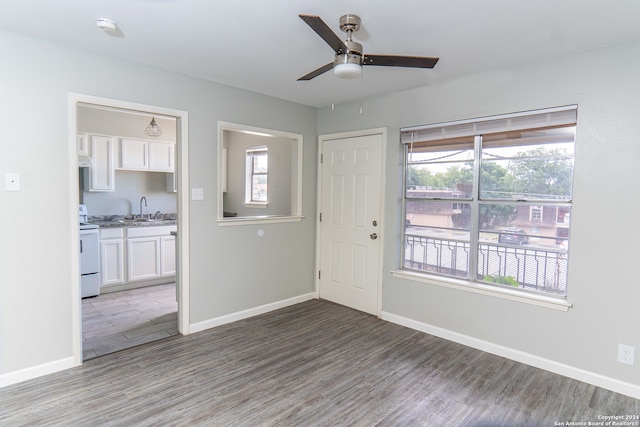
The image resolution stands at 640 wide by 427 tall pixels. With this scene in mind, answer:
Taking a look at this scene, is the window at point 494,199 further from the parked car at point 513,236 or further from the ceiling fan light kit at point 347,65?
the ceiling fan light kit at point 347,65

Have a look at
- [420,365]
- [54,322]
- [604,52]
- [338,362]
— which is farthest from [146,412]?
[604,52]

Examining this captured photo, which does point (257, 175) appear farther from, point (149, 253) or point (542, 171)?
point (542, 171)

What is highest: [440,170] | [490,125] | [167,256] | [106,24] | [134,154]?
[106,24]

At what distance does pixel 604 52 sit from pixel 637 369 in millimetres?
2224

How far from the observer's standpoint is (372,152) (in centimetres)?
395

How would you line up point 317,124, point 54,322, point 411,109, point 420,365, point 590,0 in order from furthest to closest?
point 317,124 → point 411,109 → point 420,365 → point 54,322 → point 590,0

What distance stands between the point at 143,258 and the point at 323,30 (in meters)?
4.26

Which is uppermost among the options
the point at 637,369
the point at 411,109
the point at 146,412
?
the point at 411,109

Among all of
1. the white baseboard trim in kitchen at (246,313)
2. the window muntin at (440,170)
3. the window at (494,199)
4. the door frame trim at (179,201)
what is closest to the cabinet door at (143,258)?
the door frame trim at (179,201)

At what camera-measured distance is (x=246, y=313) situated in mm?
3902

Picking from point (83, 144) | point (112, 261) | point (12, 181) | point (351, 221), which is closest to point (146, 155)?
point (83, 144)

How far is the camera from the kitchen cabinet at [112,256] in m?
4.55

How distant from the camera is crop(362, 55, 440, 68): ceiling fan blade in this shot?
207cm

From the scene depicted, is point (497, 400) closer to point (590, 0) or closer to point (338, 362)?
point (338, 362)
